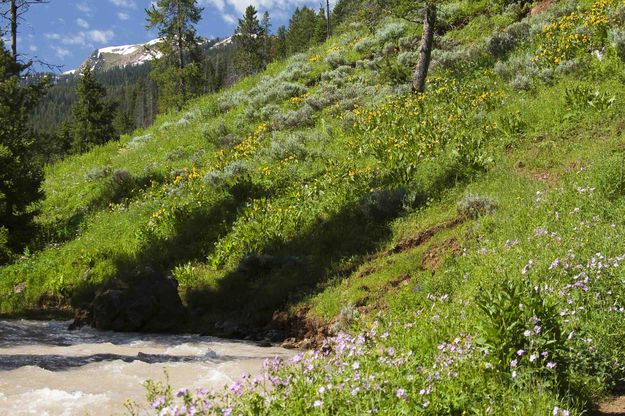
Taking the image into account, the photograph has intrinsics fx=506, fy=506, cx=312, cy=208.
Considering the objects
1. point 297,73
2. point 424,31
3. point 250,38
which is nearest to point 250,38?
point 250,38

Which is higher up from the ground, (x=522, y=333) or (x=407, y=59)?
(x=407, y=59)

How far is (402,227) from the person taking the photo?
10.1 meters

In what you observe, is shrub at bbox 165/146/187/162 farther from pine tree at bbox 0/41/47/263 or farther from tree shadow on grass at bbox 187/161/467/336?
tree shadow on grass at bbox 187/161/467/336

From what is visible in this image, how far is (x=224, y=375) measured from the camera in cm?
574

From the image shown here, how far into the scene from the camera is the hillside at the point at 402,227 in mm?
3842

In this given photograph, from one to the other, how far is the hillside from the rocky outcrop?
18.0 inches

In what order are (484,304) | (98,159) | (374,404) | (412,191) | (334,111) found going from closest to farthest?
(374,404) → (484,304) → (412,191) → (334,111) → (98,159)

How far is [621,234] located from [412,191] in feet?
16.8

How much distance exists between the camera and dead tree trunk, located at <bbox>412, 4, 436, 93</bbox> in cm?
1583

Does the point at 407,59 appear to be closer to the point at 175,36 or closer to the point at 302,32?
the point at 175,36

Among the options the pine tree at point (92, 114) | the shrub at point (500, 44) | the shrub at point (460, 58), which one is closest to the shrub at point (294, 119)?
the shrub at point (460, 58)

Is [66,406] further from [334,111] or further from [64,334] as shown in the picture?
[334,111]

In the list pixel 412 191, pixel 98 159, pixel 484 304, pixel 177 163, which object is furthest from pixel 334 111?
pixel 484 304

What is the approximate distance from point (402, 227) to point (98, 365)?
6106 millimetres
